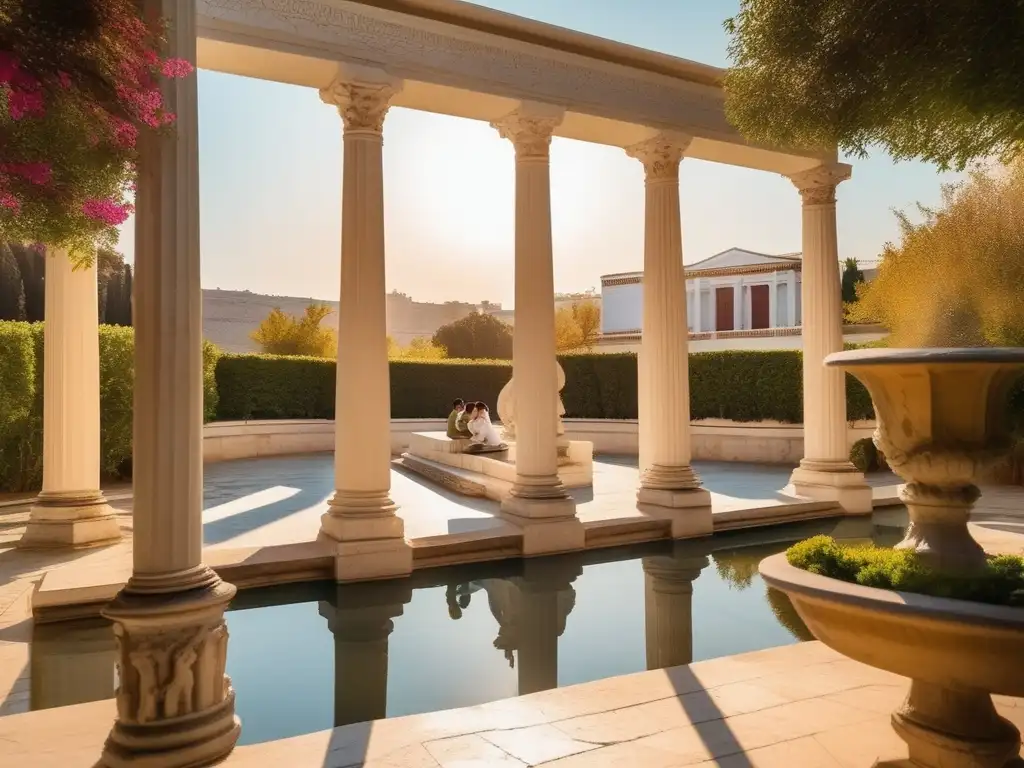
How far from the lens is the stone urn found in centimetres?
480

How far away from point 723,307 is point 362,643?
266ft

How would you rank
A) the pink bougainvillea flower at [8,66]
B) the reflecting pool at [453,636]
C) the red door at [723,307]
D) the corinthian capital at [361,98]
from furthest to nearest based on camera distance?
the red door at [723,307]
the corinthian capital at [361,98]
the reflecting pool at [453,636]
the pink bougainvillea flower at [8,66]

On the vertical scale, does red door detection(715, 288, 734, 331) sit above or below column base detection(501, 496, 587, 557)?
above

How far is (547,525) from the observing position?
15.1 meters

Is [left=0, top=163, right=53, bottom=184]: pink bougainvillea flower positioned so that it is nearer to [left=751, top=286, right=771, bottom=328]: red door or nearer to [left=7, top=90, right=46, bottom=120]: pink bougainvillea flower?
[left=7, top=90, right=46, bottom=120]: pink bougainvillea flower

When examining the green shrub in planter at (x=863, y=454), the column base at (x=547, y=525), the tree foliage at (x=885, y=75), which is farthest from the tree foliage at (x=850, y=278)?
the tree foliage at (x=885, y=75)

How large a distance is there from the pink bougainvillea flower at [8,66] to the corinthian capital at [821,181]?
18.8m

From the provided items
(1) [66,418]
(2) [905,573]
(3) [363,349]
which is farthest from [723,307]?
(2) [905,573]

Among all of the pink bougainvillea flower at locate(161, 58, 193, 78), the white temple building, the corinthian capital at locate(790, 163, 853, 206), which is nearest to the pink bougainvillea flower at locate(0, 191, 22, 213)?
the pink bougainvillea flower at locate(161, 58, 193, 78)

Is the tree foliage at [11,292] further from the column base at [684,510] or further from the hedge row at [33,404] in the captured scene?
the column base at [684,510]

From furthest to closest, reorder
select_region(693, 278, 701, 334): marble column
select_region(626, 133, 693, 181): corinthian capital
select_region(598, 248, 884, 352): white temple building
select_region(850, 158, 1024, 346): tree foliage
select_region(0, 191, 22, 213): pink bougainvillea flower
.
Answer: select_region(693, 278, 701, 334): marble column → select_region(598, 248, 884, 352): white temple building → select_region(850, 158, 1024, 346): tree foliage → select_region(626, 133, 693, 181): corinthian capital → select_region(0, 191, 22, 213): pink bougainvillea flower

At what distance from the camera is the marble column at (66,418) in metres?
14.3

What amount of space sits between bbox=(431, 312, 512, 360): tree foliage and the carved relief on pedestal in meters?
69.2

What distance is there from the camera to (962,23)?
6.57m
